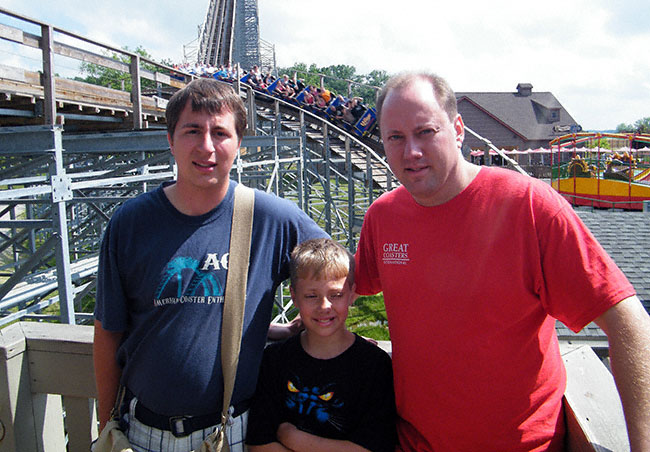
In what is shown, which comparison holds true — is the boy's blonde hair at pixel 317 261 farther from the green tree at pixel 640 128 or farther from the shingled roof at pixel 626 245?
the green tree at pixel 640 128

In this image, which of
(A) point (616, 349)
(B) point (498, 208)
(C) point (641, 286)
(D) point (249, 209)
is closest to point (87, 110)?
(D) point (249, 209)

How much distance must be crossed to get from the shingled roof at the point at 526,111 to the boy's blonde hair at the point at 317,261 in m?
43.1

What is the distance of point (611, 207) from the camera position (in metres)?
17.5

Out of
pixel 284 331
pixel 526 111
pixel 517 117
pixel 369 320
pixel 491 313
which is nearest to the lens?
pixel 491 313

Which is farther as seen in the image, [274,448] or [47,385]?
[47,385]

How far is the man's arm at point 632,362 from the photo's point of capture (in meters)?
1.22

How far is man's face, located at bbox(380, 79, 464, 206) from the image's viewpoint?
1.60m

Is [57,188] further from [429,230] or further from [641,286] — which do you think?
[641,286]

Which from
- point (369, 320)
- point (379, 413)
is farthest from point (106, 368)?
point (369, 320)

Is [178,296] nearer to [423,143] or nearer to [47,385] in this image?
[47,385]

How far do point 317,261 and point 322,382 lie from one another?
0.40 metres

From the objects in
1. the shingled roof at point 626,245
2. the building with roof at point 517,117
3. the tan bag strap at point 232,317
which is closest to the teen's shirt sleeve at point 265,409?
the tan bag strap at point 232,317

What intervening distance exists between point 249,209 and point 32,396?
1150mm

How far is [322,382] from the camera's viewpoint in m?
1.63
